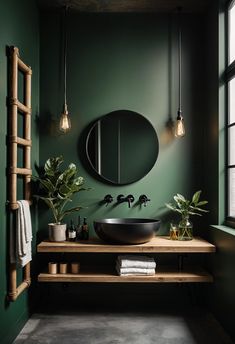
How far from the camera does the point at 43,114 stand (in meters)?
3.80

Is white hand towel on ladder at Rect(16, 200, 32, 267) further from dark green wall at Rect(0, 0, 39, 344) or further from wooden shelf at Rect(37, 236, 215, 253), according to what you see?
wooden shelf at Rect(37, 236, 215, 253)

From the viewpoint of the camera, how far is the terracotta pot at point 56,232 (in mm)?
3396

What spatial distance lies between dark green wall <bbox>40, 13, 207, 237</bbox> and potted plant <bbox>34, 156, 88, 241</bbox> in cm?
33

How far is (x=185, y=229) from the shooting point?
350 cm

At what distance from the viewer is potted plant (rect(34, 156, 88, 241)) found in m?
3.39

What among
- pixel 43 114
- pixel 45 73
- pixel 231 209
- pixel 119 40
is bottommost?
pixel 231 209

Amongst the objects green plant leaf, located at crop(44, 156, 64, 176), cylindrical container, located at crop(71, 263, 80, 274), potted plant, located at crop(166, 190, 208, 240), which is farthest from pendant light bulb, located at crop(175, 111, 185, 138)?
cylindrical container, located at crop(71, 263, 80, 274)

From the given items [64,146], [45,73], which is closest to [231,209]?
[64,146]

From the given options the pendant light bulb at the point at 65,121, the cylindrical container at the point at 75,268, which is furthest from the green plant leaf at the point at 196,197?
the pendant light bulb at the point at 65,121

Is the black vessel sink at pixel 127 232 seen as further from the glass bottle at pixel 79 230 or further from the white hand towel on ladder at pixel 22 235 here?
the white hand towel on ladder at pixel 22 235

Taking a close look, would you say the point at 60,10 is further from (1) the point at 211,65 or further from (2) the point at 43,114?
(1) the point at 211,65

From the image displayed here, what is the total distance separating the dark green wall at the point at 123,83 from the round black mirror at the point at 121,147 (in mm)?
80

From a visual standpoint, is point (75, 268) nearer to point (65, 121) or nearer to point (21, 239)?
point (21, 239)

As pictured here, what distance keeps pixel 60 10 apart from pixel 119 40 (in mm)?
637
